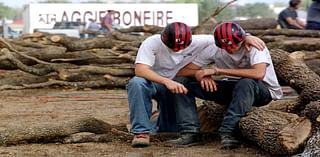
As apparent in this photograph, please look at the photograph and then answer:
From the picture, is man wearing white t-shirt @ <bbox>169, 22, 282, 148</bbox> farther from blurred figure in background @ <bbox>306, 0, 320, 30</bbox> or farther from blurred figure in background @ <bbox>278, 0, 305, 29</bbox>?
blurred figure in background @ <bbox>278, 0, 305, 29</bbox>

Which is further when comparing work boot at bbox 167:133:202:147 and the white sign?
the white sign

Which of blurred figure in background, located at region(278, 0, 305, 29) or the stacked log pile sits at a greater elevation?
blurred figure in background, located at region(278, 0, 305, 29)

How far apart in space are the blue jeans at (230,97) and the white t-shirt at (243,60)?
74 millimetres

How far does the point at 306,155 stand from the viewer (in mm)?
4945

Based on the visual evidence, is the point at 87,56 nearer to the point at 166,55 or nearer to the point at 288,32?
the point at 288,32

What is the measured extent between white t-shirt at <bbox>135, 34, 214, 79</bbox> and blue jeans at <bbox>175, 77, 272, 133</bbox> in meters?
0.14

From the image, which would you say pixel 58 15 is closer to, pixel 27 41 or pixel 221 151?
pixel 27 41

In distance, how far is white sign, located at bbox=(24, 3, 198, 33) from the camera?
1491 inches

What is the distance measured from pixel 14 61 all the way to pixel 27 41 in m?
2.62

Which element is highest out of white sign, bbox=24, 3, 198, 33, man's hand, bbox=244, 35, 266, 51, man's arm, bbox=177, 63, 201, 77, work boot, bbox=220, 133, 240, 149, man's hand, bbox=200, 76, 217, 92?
man's hand, bbox=244, 35, 266, 51

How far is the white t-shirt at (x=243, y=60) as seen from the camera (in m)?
5.90

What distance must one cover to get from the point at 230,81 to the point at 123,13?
106 feet

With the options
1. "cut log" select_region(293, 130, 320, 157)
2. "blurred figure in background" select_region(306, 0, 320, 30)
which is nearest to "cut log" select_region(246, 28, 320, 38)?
"blurred figure in background" select_region(306, 0, 320, 30)

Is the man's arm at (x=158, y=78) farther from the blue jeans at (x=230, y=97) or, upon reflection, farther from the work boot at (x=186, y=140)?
the work boot at (x=186, y=140)
